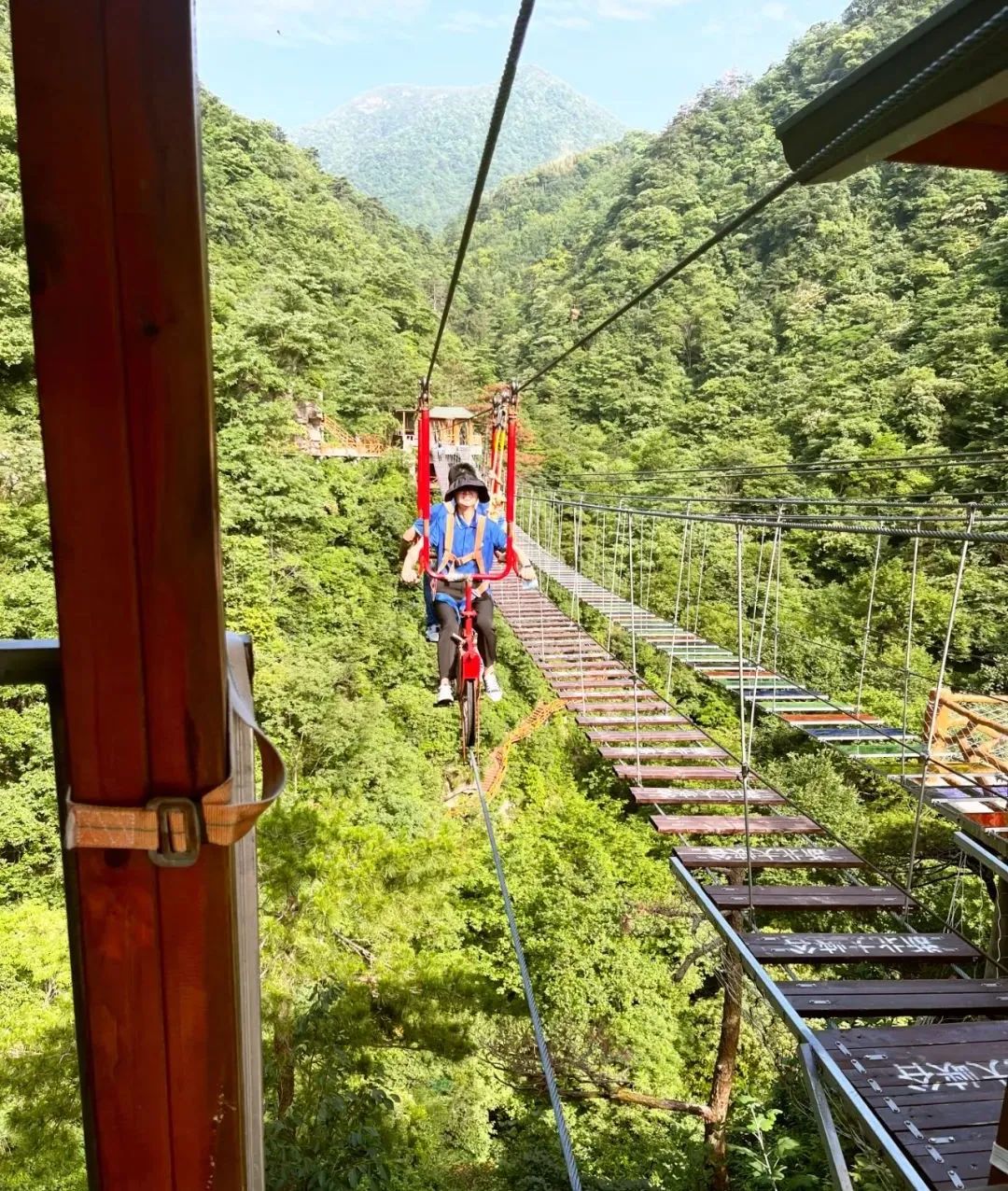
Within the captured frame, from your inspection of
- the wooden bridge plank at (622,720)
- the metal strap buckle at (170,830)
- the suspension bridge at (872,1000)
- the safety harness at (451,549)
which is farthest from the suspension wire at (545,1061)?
the metal strap buckle at (170,830)

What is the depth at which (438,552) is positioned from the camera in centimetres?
337

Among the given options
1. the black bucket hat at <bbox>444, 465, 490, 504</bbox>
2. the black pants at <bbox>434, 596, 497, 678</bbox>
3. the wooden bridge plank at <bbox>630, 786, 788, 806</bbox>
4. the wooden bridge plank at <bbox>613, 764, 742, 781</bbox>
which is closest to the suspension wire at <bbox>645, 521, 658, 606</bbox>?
the wooden bridge plank at <bbox>613, 764, 742, 781</bbox>

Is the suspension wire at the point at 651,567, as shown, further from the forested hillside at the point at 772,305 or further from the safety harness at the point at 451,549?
the safety harness at the point at 451,549

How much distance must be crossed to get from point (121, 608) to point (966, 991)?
94.6 inches

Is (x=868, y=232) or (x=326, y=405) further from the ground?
(x=868, y=232)

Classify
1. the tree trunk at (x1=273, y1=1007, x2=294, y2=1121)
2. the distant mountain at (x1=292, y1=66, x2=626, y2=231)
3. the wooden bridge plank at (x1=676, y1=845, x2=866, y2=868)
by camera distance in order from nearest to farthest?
the wooden bridge plank at (x1=676, y1=845, x2=866, y2=868) < the tree trunk at (x1=273, y1=1007, x2=294, y2=1121) < the distant mountain at (x1=292, y1=66, x2=626, y2=231)

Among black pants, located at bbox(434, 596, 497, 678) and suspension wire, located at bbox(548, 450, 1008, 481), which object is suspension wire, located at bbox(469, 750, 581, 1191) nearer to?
black pants, located at bbox(434, 596, 497, 678)

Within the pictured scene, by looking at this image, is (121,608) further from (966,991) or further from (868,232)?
(868,232)

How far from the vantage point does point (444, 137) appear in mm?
80375

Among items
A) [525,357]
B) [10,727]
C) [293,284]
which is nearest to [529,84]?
[525,357]

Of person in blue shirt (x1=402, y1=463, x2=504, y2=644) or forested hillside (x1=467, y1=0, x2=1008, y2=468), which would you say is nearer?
person in blue shirt (x1=402, y1=463, x2=504, y2=644)

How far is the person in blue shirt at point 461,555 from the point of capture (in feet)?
10.7

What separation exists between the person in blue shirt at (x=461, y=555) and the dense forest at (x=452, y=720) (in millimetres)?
2204

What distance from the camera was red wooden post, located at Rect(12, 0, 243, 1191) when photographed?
391 mm
